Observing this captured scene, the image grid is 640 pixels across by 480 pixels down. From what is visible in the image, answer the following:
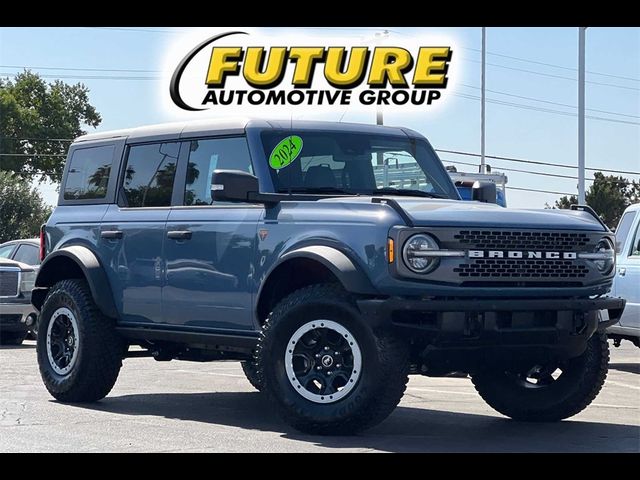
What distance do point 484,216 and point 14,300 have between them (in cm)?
1193

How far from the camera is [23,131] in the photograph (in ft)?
257

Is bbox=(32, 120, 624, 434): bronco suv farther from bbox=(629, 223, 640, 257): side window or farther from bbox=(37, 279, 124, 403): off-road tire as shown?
bbox=(629, 223, 640, 257): side window

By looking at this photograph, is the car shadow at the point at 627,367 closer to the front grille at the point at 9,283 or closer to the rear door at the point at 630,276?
the rear door at the point at 630,276

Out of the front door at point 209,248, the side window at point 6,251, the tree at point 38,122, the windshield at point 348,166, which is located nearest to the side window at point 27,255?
the side window at point 6,251

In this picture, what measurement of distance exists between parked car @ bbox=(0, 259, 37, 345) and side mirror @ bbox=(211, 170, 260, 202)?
34.1 feet

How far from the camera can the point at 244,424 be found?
30.2 ft

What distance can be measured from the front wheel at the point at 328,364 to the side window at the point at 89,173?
3.03 metres

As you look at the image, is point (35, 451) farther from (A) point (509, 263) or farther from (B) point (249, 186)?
(A) point (509, 263)

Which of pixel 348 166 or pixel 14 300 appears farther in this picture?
pixel 14 300

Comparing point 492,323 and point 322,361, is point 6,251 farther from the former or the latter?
point 492,323

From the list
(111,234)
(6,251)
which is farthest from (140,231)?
(6,251)

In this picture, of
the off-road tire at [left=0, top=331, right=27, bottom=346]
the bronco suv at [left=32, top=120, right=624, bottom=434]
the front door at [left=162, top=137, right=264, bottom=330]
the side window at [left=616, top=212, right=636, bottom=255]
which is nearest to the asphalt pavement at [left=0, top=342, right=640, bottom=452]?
the bronco suv at [left=32, top=120, right=624, bottom=434]

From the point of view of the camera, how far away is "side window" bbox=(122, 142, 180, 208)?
1024 centimetres
